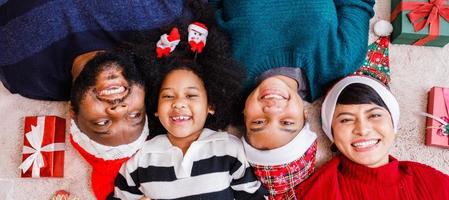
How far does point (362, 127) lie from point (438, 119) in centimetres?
28

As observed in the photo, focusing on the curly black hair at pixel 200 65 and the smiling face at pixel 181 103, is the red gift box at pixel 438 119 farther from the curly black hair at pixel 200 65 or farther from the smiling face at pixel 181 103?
the smiling face at pixel 181 103

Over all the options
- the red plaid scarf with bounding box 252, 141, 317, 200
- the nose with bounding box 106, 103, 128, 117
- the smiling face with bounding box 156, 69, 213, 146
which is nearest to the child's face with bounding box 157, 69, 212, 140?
the smiling face with bounding box 156, 69, 213, 146

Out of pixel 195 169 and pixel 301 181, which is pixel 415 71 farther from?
pixel 195 169

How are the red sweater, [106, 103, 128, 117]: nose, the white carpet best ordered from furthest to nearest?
the white carpet
the red sweater
[106, 103, 128, 117]: nose

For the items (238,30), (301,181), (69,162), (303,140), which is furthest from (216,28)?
(69,162)

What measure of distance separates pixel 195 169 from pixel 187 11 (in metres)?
0.46

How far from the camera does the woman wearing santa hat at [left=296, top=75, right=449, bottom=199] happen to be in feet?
4.05

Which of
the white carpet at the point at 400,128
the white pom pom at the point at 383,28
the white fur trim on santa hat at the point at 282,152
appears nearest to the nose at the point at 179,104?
the white fur trim on santa hat at the point at 282,152

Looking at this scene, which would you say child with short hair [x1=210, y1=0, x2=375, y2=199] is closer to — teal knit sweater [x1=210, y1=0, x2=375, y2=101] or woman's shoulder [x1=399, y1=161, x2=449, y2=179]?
teal knit sweater [x1=210, y1=0, x2=375, y2=101]

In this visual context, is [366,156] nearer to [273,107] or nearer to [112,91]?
[273,107]

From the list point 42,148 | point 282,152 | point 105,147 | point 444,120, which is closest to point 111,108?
point 105,147

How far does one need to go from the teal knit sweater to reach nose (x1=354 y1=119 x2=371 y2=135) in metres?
0.16

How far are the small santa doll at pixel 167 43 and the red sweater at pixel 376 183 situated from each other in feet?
1.76

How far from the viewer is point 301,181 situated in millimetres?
1287
